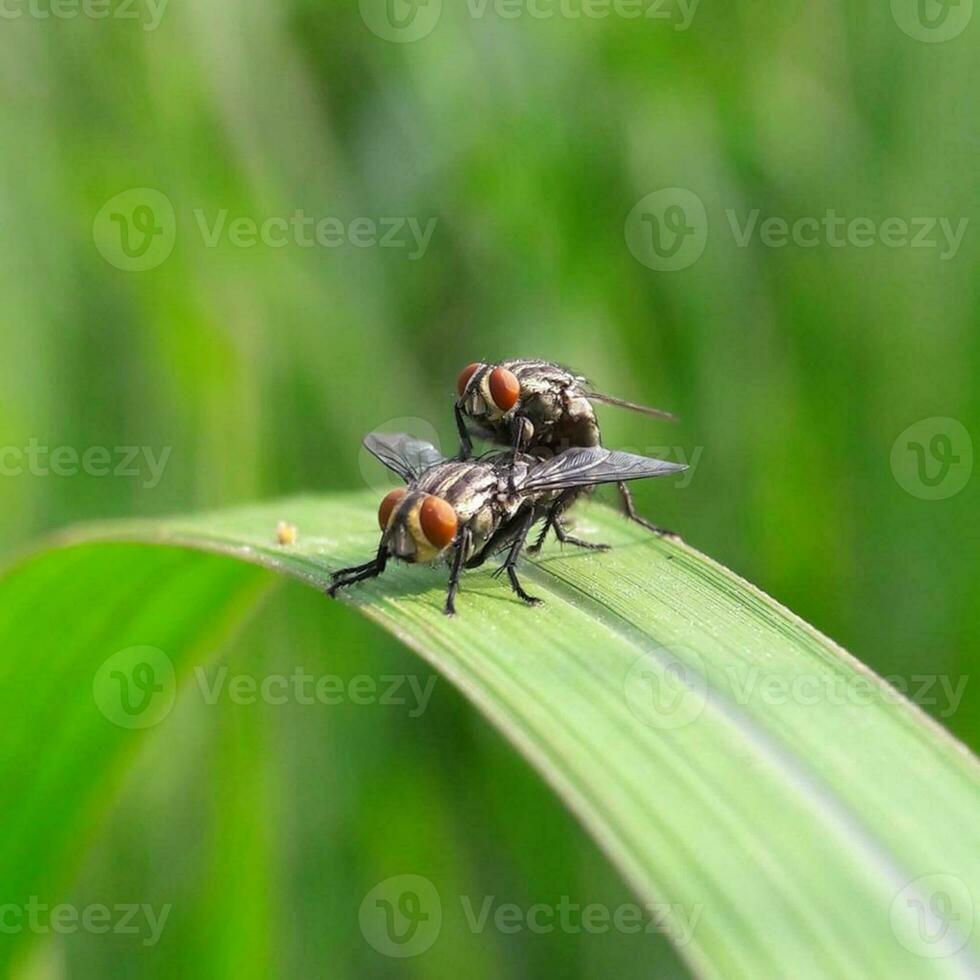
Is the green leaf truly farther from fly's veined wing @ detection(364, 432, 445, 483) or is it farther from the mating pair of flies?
fly's veined wing @ detection(364, 432, 445, 483)

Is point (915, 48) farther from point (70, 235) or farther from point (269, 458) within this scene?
point (70, 235)

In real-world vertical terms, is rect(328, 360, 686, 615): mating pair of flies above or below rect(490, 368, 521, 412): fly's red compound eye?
below

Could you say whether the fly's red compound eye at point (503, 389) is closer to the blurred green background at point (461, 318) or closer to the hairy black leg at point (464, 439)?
the hairy black leg at point (464, 439)

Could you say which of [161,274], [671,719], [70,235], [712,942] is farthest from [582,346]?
[712,942]

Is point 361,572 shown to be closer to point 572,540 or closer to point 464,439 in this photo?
point 572,540

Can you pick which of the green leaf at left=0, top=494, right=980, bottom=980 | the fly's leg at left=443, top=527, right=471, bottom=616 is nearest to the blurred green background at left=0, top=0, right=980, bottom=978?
A: the green leaf at left=0, top=494, right=980, bottom=980

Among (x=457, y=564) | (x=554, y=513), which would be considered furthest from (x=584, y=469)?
(x=457, y=564)

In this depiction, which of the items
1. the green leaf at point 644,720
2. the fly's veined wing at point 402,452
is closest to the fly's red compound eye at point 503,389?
the fly's veined wing at point 402,452
